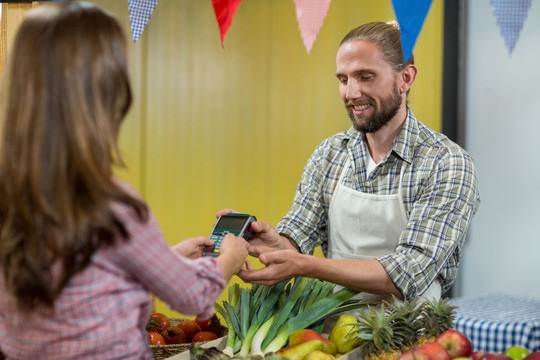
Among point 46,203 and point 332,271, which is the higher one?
point 46,203

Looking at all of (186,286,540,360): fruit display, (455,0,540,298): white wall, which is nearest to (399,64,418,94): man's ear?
(186,286,540,360): fruit display

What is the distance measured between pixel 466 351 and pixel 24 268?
1.07 m

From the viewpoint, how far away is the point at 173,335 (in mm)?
2141

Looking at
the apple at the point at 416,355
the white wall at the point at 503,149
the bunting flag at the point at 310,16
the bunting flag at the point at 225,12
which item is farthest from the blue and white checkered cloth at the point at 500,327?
the bunting flag at the point at 225,12

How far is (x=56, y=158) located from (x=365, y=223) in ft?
5.13

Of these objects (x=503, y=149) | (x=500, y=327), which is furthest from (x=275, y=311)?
(x=503, y=149)

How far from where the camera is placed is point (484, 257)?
386cm

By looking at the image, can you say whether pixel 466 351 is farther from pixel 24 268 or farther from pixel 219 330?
pixel 24 268

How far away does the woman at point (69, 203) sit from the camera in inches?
40.5

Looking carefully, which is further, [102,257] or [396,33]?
[396,33]

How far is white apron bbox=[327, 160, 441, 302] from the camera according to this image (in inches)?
91.7

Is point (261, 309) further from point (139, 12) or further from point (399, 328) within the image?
point (139, 12)

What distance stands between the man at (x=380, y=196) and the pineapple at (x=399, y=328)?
0.29 metres

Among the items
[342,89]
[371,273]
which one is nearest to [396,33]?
[342,89]
